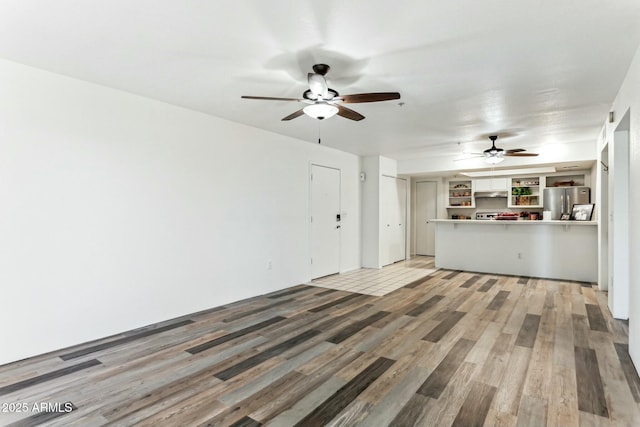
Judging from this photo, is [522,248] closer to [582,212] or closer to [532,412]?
[582,212]

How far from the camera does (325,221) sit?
6.18m

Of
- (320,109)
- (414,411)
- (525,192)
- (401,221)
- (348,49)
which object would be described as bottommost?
(414,411)

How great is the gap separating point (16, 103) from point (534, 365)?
481cm

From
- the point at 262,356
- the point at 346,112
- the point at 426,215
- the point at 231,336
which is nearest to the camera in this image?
the point at 262,356

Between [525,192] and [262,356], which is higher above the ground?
[525,192]

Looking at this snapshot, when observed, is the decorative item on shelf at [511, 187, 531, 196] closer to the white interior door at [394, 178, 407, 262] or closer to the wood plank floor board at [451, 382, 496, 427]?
the white interior door at [394, 178, 407, 262]

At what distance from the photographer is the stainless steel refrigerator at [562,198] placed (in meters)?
7.25

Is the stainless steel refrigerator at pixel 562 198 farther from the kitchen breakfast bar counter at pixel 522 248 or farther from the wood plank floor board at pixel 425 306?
the wood plank floor board at pixel 425 306

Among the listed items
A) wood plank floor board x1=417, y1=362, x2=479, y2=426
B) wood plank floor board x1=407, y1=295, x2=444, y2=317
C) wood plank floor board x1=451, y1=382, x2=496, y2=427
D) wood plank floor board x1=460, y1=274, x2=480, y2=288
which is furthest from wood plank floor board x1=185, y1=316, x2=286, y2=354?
wood plank floor board x1=460, y1=274, x2=480, y2=288

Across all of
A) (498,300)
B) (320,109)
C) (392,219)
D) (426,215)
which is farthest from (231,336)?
(426,215)

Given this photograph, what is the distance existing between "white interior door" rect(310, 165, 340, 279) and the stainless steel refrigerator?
5002 millimetres

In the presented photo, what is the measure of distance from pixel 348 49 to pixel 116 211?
8.97ft

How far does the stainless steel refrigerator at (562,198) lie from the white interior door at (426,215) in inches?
98.5

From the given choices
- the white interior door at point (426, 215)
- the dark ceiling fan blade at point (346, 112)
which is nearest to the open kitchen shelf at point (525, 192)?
the white interior door at point (426, 215)
